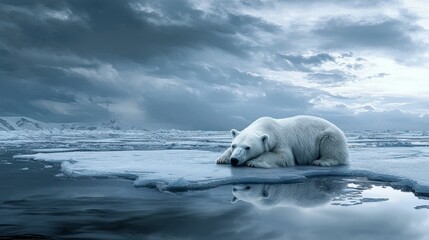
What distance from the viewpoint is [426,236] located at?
10.6 feet

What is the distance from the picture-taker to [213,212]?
4.02 metres

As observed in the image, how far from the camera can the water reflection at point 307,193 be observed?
4.54 m

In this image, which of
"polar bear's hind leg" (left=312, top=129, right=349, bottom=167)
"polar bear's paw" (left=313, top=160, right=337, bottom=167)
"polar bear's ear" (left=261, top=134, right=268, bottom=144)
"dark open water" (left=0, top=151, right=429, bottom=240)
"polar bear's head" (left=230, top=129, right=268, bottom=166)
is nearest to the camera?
"dark open water" (left=0, top=151, right=429, bottom=240)

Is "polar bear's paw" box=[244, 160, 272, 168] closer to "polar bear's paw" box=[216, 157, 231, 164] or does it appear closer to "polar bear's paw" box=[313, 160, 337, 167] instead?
"polar bear's paw" box=[216, 157, 231, 164]

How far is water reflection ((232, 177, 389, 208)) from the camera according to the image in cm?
454

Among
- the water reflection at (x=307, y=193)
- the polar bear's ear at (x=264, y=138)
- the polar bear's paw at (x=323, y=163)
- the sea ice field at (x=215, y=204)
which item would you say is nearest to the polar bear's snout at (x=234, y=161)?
the sea ice field at (x=215, y=204)

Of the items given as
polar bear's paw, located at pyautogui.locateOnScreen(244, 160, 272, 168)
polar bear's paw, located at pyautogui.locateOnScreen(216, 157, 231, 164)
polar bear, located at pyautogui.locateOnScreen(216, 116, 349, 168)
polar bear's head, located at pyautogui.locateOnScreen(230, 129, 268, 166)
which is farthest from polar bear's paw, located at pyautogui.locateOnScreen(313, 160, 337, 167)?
polar bear's paw, located at pyautogui.locateOnScreen(216, 157, 231, 164)

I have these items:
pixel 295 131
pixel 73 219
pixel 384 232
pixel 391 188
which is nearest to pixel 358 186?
pixel 391 188

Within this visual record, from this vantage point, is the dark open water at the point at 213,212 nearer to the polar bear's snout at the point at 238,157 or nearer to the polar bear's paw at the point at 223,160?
the polar bear's snout at the point at 238,157

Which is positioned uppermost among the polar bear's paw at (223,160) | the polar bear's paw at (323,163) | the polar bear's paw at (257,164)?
the polar bear's paw at (223,160)

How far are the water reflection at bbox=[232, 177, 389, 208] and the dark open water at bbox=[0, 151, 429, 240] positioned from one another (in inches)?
0.5

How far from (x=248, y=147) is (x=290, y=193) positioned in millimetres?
3112

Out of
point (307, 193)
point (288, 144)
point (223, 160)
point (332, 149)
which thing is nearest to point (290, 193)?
point (307, 193)

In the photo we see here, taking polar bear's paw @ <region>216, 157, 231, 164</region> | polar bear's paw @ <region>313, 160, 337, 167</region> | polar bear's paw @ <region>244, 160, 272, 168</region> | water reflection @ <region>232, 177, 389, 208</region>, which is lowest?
water reflection @ <region>232, 177, 389, 208</region>
